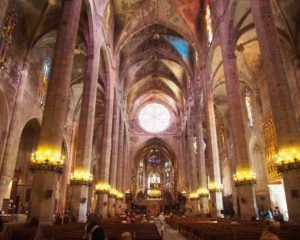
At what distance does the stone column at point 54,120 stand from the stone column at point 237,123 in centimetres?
1030

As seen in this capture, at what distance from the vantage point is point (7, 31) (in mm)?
17531

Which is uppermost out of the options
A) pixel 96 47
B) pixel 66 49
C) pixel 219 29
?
pixel 219 29

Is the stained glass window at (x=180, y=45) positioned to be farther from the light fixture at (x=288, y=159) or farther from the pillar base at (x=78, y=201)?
the light fixture at (x=288, y=159)

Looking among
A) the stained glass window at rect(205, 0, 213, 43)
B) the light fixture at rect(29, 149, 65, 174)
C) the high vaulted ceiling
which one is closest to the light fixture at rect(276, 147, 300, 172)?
the light fixture at rect(29, 149, 65, 174)

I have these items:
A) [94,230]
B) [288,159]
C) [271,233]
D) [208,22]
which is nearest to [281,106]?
[288,159]

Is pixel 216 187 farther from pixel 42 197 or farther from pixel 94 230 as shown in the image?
pixel 94 230

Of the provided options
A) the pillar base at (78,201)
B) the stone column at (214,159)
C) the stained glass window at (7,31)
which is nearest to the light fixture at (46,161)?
the pillar base at (78,201)

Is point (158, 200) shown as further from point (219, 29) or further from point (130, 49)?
point (219, 29)

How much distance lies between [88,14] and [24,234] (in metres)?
15.1

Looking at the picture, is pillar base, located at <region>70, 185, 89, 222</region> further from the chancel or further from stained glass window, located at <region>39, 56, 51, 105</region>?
stained glass window, located at <region>39, 56, 51, 105</region>

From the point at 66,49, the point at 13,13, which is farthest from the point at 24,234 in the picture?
the point at 13,13

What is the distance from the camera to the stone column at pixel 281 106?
9.35m

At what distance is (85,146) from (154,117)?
31.6m

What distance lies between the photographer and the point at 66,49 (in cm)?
1190
